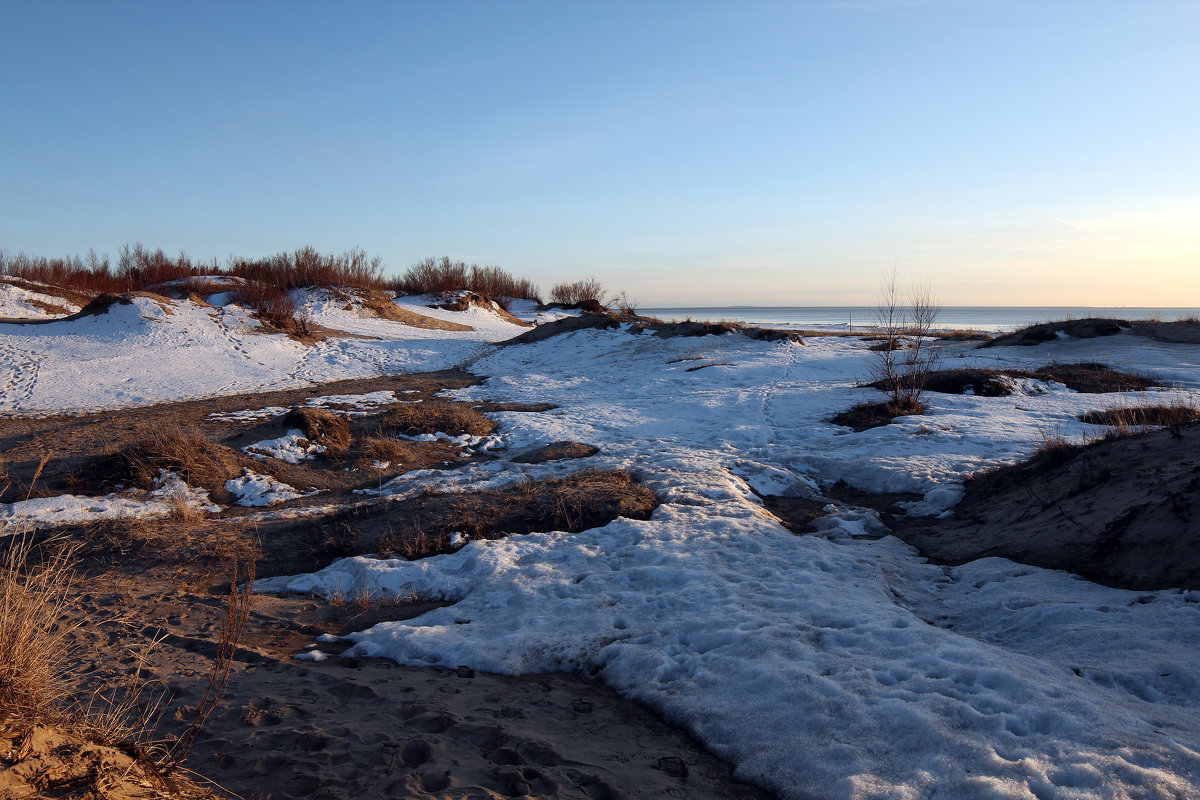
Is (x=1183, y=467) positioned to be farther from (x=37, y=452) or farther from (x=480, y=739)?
(x=37, y=452)

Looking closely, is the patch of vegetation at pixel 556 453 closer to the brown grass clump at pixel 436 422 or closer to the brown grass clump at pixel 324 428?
the brown grass clump at pixel 436 422

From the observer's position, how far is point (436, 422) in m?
10.8

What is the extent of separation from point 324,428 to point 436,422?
1.74 m

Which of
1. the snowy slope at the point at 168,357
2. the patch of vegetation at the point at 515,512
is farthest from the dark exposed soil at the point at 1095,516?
the snowy slope at the point at 168,357

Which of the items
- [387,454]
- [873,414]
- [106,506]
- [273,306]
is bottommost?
[106,506]

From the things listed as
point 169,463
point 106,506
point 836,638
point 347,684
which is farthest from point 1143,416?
point 106,506

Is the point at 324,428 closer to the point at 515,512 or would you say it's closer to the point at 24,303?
the point at 515,512

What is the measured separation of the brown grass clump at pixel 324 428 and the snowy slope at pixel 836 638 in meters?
2.67

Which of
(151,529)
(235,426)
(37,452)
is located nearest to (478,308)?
(235,426)

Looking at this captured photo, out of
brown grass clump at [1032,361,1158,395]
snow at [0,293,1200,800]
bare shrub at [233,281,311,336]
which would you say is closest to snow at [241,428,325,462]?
snow at [0,293,1200,800]

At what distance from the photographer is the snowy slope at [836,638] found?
2.89 metres

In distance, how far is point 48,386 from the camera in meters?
14.4

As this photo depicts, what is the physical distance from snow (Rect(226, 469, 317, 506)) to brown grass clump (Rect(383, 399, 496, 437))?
2458 millimetres

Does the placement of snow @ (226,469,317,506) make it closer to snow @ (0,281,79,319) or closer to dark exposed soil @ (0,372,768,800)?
dark exposed soil @ (0,372,768,800)
